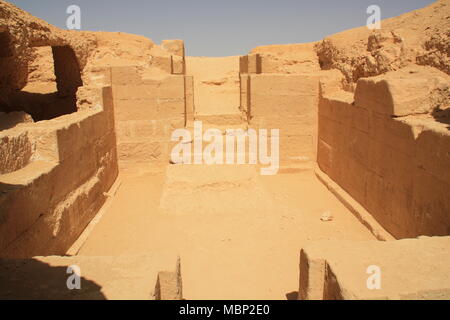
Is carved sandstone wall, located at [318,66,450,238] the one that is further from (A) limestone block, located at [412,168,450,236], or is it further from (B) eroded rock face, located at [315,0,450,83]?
(B) eroded rock face, located at [315,0,450,83]

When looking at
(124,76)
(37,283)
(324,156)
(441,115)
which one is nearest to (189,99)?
(124,76)

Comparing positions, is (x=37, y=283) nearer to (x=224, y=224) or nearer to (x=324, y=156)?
(x=224, y=224)

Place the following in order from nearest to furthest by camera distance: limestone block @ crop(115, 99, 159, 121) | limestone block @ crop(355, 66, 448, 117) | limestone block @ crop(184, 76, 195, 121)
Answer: limestone block @ crop(355, 66, 448, 117)
limestone block @ crop(115, 99, 159, 121)
limestone block @ crop(184, 76, 195, 121)

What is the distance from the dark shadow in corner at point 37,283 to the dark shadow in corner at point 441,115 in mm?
4233

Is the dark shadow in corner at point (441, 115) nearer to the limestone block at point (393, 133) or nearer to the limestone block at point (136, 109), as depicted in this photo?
the limestone block at point (393, 133)

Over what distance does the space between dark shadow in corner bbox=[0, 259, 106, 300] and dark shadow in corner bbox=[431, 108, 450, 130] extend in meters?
4.23

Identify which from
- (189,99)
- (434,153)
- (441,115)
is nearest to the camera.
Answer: (434,153)

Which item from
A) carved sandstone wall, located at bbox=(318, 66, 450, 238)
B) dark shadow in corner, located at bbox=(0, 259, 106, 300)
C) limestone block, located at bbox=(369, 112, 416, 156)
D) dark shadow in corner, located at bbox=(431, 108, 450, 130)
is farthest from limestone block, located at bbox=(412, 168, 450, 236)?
dark shadow in corner, located at bbox=(0, 259, 106, 300)

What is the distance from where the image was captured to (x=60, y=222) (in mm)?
4520

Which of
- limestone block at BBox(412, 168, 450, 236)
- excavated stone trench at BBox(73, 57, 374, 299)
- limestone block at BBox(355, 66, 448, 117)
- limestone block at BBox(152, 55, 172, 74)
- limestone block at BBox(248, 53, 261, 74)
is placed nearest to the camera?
limestone block at BBox(412, 168, 450, 236)

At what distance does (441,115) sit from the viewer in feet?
15.5

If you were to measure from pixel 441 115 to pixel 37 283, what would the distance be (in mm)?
4774

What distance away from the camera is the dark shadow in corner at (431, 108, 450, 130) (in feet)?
14.8
